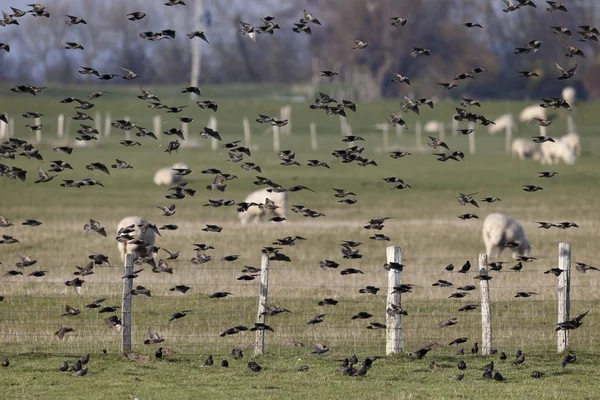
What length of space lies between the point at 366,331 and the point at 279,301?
342 centimetres

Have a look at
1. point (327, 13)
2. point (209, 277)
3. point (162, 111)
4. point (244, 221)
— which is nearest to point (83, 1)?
point (327, 13)

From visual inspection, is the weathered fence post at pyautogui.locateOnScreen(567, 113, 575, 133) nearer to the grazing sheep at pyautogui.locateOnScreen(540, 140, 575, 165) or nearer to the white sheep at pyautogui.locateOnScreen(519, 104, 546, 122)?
the white sheep at pyautogui.locateOnScreen(519, 104, 546, 122)

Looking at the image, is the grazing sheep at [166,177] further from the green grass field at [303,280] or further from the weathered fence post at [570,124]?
the weathered fence post at [570,124]

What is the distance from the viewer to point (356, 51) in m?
146

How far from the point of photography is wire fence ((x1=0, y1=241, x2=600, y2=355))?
20.4 meters

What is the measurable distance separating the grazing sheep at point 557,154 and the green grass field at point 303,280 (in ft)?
3.54

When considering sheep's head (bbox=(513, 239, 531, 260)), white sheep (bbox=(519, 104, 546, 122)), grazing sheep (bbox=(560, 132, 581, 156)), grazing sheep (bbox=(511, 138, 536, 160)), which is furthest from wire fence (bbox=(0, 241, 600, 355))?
white sheep (bbox=(519, 104, 546, 122))

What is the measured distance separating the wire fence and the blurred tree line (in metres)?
106

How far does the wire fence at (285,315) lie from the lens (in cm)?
2038

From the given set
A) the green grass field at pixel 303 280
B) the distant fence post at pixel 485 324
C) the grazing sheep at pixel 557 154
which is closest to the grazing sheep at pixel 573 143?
the green grass field at pixel 303 280

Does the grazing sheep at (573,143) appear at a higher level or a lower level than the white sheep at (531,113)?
lower

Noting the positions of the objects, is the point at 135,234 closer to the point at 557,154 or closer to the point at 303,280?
the point at 303,280

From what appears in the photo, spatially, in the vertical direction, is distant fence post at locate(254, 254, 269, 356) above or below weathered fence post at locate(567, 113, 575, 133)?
below

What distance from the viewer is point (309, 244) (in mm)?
36656
